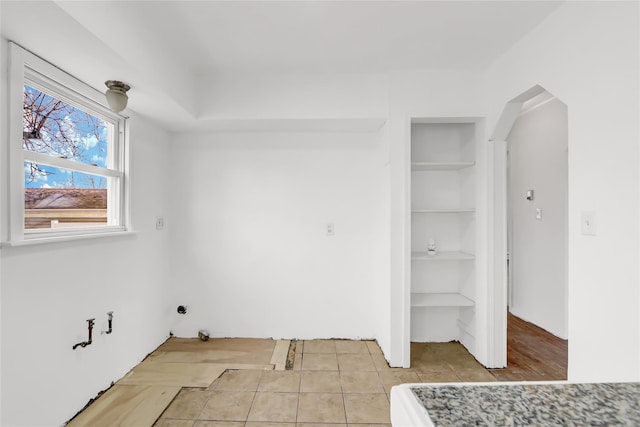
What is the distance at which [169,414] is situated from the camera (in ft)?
6.73

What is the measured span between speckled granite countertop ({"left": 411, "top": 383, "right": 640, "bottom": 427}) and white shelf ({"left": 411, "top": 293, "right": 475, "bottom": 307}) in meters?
2.11

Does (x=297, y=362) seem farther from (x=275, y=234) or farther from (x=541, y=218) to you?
(x=541, y=218)

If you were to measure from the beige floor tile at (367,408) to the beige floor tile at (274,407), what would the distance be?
36cm

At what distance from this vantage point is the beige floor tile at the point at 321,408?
2006 millimetres

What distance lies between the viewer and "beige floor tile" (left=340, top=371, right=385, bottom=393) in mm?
2336

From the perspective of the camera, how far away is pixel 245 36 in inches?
87.6

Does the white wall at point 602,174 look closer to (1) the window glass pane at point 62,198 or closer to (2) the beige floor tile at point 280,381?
(2) the beige floor tile at point 280,381

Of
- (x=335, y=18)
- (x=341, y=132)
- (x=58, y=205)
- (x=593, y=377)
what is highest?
(x=335, y=18)

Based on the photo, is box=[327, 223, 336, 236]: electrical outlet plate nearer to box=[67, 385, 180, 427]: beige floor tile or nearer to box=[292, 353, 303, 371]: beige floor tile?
box=[292, 353, 303, 371]: beige floor tile

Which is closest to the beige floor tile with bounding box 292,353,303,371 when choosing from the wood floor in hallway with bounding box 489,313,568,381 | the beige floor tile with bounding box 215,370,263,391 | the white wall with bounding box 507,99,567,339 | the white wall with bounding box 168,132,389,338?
the beige floor tile with bounding box 215,370,263,391

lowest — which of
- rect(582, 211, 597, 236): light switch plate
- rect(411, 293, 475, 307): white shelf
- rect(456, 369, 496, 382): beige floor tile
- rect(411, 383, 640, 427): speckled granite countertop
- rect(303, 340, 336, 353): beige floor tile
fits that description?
rect(456, 369, 496, 382): beige floor tile

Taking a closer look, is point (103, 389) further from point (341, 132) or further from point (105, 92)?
point (341, 132)

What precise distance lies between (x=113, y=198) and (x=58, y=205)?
54 cm

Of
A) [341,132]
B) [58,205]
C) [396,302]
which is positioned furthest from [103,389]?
[341,132]
